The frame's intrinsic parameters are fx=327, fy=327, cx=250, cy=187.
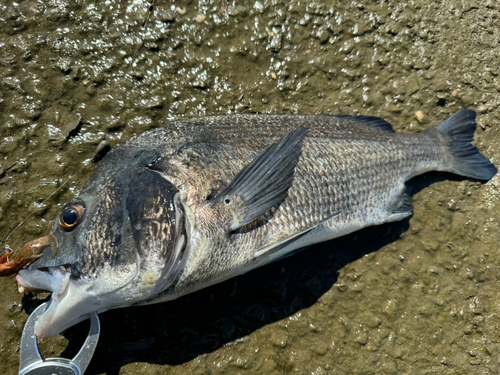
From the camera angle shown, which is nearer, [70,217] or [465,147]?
[70,217]

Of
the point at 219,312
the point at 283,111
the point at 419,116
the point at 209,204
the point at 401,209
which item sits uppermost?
the point at 283,111

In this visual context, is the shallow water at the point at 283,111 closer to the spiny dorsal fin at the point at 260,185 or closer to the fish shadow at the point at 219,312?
the fish shadow at the point at 219,312

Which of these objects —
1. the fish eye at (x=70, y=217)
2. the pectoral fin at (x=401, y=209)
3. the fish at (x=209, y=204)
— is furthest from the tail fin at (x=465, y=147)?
the fish eye at (x=70, y=217)

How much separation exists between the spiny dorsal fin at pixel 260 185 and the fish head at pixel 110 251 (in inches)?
13.8

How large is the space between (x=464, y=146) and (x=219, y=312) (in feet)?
8.98

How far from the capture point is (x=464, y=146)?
10.2ft

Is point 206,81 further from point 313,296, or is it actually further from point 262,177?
point 313,296

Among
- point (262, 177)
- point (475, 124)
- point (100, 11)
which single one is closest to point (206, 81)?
point (100, 11)

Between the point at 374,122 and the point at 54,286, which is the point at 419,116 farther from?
the point at 54,286

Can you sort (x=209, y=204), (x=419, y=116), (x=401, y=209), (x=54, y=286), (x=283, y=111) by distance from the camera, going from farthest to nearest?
(x=419, y=116)
(x=283, y=111)
(x=401, y=209)
(x=209, y=204)
(x=54, y=286)

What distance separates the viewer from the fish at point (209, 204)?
1.81 m

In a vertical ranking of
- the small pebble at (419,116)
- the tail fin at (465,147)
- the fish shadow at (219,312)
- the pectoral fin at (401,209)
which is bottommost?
the fish shadow at (219,312)

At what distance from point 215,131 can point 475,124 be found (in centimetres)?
258

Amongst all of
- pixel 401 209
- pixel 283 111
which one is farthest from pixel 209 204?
pixel 401 209
